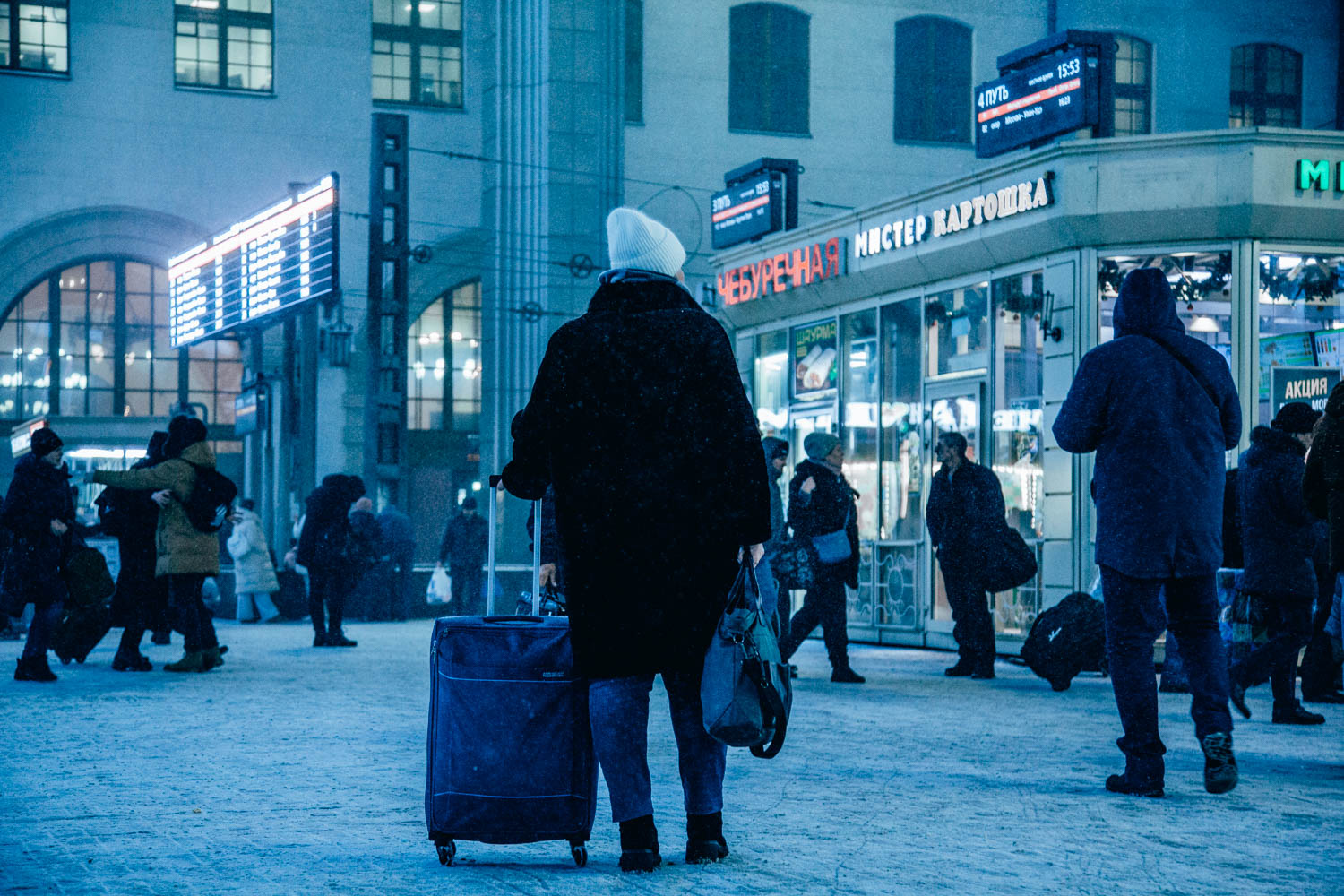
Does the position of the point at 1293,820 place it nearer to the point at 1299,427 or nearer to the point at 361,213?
the point at 1299,427

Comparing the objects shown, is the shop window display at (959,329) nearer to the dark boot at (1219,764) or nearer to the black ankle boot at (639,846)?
the dark boot at (1219,764)

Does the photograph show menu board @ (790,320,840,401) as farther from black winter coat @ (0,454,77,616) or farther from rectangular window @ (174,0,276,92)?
rectangular window @ (174,0,276,92)

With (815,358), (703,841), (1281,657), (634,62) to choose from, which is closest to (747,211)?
(815,358)

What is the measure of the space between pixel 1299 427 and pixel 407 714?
16.9 feet

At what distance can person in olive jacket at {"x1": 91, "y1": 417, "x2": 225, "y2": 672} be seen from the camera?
39.6ft

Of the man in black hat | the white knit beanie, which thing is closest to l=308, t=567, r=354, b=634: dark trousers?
the man in black hat

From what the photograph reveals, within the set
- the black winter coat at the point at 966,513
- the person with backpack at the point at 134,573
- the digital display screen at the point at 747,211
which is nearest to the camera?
the black winter coat at the point at 966,513

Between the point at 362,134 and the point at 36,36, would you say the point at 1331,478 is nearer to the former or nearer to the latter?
the point at 362,134

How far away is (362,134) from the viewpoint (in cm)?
2759

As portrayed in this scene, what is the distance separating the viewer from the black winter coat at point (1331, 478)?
23.5 feet

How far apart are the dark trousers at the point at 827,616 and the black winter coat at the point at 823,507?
3.3 inches

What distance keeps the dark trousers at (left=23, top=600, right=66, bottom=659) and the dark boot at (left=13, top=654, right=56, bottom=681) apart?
0.03 metres

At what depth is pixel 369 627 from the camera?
2020cm

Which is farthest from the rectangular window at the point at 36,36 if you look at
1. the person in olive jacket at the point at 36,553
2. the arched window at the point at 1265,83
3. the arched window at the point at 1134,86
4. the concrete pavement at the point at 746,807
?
the concrete pavement at the point at 746,807
